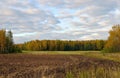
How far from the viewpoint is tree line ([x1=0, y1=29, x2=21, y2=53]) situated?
288ft

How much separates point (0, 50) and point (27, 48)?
5282 cm

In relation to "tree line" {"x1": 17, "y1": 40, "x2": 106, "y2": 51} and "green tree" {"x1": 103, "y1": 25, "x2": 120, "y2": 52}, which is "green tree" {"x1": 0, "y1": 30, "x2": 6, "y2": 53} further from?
"tree line" {"x1": 17, "y1": 40, "x2": 106, "y2": 51}

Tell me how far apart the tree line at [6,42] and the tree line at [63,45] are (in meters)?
40.7

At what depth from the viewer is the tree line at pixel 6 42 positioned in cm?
8763

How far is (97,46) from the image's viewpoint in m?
142

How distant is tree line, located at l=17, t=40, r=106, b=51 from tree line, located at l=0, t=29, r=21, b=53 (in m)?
40.7

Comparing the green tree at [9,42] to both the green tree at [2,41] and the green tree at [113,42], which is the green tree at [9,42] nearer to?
the green tree at [2,41]

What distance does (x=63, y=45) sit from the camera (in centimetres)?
13875

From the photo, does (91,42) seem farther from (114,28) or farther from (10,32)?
(10,32)

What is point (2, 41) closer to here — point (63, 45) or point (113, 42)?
point (113, 42)

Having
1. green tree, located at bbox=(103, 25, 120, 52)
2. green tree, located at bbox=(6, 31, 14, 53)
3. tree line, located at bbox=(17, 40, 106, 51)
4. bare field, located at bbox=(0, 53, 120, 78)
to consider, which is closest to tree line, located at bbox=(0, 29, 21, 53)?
green tree, located at bbox=(6, 31, 14, 53)

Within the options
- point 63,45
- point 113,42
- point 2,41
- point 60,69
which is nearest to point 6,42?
point 2,41

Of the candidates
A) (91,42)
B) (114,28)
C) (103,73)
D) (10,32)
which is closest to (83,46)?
(91,42)

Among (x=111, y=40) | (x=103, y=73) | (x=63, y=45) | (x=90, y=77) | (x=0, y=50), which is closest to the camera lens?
(x=90, y=77)
